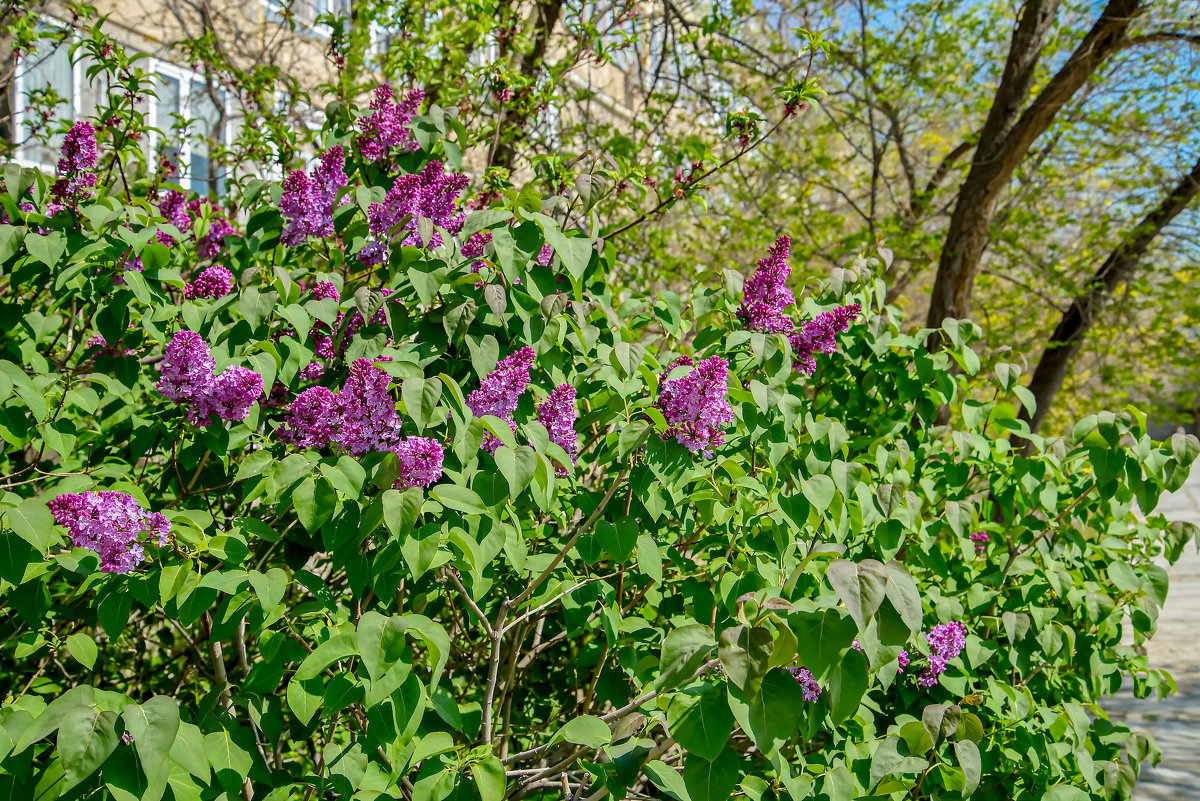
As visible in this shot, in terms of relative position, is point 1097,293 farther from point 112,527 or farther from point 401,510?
point 112,527

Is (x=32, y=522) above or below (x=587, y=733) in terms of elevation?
above

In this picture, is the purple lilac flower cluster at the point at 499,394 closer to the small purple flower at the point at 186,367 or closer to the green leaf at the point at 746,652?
the small purple flower at the point at 186,367

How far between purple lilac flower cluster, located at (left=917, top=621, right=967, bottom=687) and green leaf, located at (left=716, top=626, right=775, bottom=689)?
46.3 inches

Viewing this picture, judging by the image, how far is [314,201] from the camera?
2.15 m

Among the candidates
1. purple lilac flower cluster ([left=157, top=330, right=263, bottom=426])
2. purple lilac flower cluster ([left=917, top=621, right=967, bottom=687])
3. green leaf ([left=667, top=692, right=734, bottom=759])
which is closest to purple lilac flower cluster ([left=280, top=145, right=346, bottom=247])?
purple lilac flower cluster ([left=157, top=330, right=263, bottom=426])

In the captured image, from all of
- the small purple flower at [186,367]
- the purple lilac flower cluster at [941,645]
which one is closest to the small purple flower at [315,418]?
the small purple flower at [186,367]

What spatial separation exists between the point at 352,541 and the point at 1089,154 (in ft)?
26.3

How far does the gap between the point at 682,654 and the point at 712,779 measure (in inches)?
9.7

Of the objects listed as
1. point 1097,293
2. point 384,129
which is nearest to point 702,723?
point 384,129

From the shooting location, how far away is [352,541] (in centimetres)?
147

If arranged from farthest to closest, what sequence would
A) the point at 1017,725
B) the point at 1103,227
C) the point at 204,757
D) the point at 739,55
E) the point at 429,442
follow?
the point at 1103,227 < the point at 739,55 < the point at 1017,725 < the point at 429,442 < the point at 204,757

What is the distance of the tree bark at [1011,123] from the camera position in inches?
218

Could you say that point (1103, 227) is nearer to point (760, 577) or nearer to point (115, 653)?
point (760, 577)

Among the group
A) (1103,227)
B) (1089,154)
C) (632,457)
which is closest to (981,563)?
(632,457)
